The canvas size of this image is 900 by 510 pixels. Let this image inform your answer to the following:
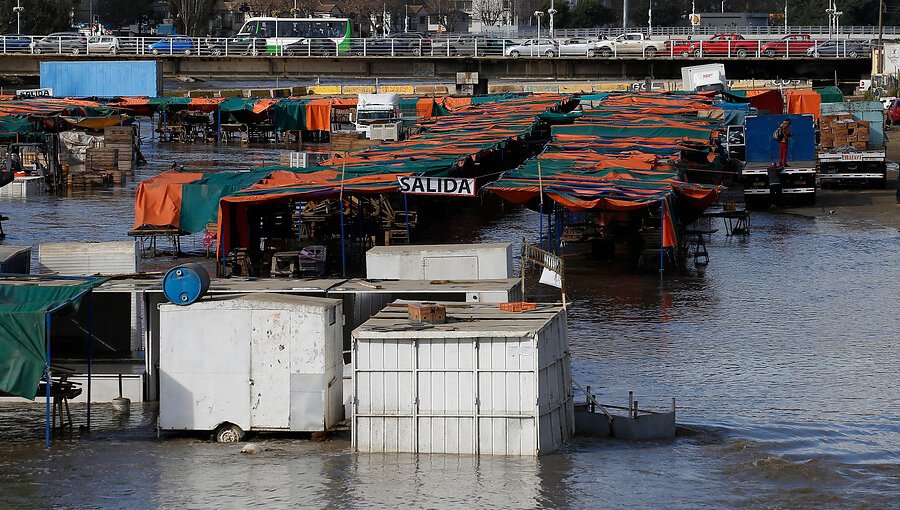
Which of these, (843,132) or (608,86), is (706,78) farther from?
(843,132)

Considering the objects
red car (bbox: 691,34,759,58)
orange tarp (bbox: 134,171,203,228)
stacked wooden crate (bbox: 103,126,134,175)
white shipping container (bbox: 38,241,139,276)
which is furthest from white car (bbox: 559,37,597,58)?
white shipping container (bbox: 38,241,139,276)

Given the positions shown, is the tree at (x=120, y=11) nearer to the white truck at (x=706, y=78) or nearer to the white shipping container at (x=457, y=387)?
the white truck at (x=706, y=78)

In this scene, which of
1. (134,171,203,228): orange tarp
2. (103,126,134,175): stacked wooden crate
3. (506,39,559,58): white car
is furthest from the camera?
(506,39,559,58): white car

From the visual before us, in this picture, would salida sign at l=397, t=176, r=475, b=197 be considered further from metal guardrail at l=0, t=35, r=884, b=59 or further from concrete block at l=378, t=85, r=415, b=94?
concrete block at l=378, t=85, r=415, b=94

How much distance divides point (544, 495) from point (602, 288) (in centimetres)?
1236

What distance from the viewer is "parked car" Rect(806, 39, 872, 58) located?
76812 millimetres

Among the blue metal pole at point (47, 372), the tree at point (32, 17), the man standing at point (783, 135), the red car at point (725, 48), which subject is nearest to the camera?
the blue metal pole at point (47, 372)

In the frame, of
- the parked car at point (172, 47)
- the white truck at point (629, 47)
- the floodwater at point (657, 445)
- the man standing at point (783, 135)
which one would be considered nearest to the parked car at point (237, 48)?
the parked car at point (172, 47)

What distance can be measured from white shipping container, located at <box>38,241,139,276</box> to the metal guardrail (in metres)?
52.6

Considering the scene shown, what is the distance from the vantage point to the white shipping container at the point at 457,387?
14.7 m

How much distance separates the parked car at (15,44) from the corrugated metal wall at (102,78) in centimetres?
880

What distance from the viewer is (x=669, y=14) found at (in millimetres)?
143125

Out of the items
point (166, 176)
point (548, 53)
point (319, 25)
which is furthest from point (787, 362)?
point (319, 25)

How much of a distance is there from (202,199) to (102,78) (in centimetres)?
4263
